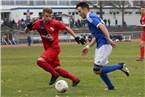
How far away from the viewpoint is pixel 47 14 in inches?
453

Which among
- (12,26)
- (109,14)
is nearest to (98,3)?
(109,14)

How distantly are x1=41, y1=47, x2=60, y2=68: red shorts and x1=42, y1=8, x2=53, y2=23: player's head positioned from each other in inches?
30.1

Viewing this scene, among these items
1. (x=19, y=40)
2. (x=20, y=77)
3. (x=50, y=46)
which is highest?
(x=50, y=46)

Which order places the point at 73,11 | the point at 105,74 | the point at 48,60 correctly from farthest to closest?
the point at 73,11 < the point at 48,60 < the point at 105,74

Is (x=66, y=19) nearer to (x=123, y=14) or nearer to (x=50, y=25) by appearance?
(x=123, y=14)

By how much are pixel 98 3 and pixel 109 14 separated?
480 centimetres

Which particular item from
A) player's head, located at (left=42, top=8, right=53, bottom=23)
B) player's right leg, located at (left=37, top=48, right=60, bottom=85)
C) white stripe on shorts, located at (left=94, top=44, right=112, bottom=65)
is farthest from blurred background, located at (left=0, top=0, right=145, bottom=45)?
white stripe on shorts, located at (left=94, top=44, right=112, bottom=65)

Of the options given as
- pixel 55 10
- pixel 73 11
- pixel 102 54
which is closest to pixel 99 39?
pixel 102 54

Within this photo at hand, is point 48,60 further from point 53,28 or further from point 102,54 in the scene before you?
point 102,54

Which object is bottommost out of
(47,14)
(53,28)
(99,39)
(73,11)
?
(73,11)

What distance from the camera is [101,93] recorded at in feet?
33.7

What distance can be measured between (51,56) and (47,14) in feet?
3.50

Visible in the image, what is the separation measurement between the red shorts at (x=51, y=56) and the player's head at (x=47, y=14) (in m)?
0.76

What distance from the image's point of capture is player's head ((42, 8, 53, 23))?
11.4m
